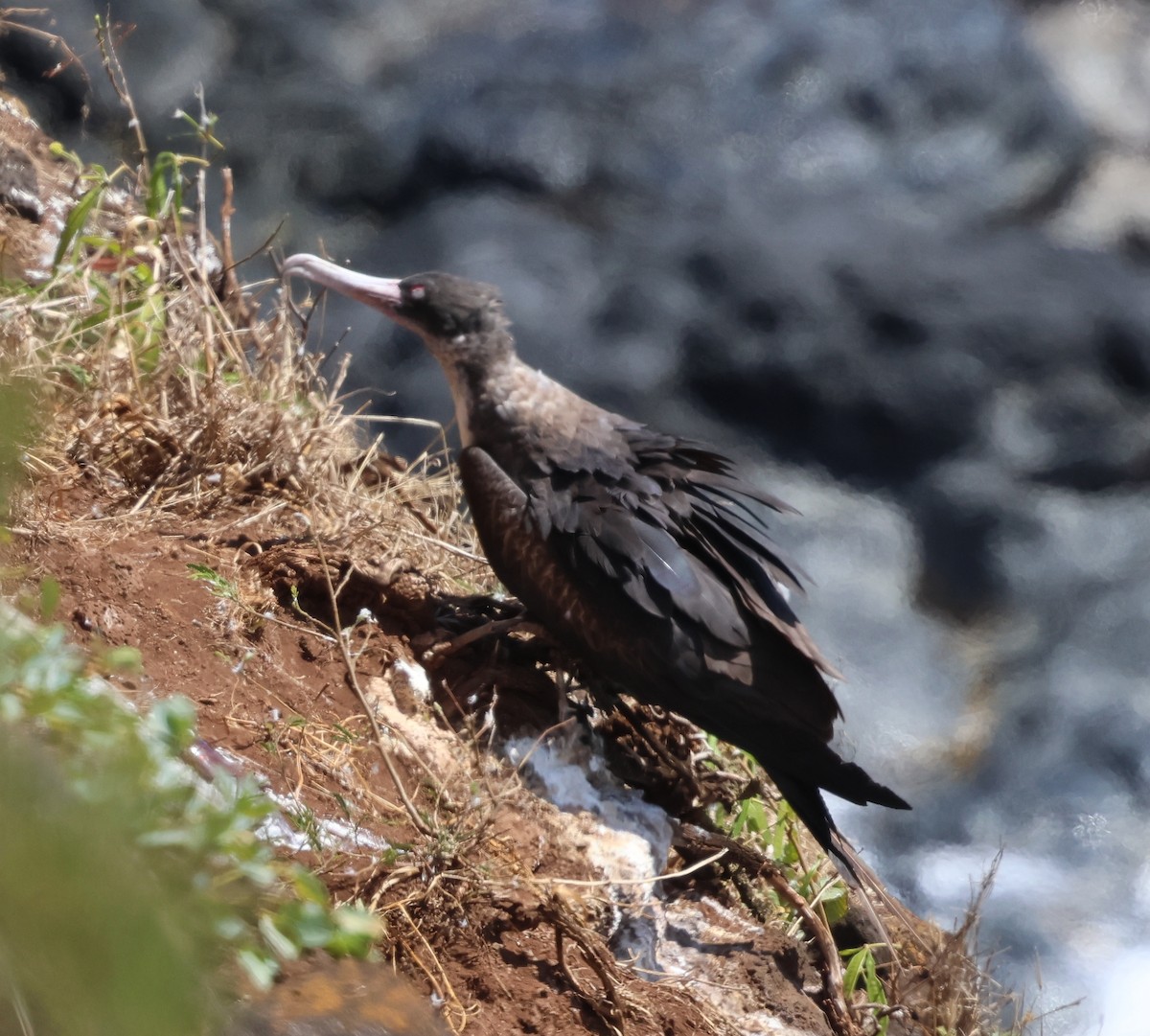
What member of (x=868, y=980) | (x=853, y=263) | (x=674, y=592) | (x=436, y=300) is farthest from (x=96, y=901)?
(x=853, y=263)

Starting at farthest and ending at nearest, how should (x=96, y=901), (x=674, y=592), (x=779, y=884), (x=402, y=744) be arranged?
(x=779, y=884) → (x=674, y=592) → (x=402, y=744) → (x=96, y=901)

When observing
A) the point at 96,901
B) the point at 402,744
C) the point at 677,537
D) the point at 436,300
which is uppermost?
the point at 436,300

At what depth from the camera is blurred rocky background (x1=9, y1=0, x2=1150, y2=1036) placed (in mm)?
5406

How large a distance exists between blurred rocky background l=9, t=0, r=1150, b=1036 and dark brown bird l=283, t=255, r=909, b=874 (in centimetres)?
252

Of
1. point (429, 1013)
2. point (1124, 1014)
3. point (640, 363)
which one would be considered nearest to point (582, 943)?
point (429, 1013)

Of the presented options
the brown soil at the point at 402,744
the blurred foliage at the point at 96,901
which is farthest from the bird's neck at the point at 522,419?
the blurred foliage at the point at 96,901

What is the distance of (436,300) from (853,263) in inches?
Result: 130

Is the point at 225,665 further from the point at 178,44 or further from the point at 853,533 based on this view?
the point at 178,44

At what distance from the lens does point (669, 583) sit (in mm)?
2762

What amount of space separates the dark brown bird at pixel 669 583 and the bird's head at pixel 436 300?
39cm

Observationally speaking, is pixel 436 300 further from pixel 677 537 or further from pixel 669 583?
pixel 669 583

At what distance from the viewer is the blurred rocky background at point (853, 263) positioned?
5.41 meters

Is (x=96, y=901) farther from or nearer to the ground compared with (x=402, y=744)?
nearer to the ground

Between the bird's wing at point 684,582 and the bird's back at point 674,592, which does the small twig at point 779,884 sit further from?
the bird's wing at point 684,582
